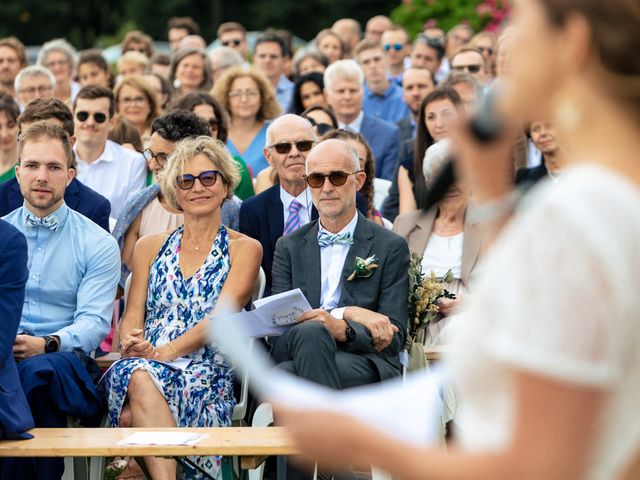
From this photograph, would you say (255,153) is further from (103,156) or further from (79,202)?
(79,202)

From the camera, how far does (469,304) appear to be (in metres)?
1.66

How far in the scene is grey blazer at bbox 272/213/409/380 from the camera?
18.5ft

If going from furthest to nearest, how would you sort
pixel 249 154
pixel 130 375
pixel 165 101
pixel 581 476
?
pixel 165 101 < pixel 249 154 < pixel 130 375 < pixel 581 476

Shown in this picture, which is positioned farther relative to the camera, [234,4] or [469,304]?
[234,4]

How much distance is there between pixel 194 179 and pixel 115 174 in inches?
73.0

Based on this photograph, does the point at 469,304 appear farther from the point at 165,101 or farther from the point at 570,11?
the point at 165,101

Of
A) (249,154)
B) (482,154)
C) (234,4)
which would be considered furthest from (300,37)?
(482,154)

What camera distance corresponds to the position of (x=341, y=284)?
585 centimetres

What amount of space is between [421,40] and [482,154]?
10.7m

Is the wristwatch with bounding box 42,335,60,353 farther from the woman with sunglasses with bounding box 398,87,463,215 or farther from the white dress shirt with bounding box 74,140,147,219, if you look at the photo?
the woman with sunglasses with bounding box 398,87,463,215

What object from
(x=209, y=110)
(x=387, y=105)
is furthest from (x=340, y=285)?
(x=387, y=105)

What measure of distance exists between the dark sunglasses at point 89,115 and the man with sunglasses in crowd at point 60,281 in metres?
1.87

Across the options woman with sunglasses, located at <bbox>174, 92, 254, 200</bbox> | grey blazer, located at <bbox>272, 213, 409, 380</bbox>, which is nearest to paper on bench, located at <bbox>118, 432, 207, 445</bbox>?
grey blazer, located at <bbox>272, 213, 409, 380</bbox>

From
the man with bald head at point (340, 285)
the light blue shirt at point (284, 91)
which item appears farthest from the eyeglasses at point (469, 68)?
the man with bald head at point (340, 285)
